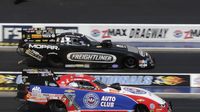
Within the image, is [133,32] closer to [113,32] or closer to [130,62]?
[113,32]

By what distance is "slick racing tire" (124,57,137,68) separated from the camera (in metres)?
22.0

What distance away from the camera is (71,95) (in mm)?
15375

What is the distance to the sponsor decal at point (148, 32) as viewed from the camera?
2702 centimetres

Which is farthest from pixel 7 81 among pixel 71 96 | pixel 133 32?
pixel 133 32

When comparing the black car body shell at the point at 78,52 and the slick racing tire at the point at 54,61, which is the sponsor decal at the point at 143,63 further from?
the slick racing tire at the point at 54,61

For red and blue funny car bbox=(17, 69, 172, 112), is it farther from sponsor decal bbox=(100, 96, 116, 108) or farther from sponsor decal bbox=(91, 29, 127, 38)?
sponsor decal bbox=(91, 29, 127, 38)

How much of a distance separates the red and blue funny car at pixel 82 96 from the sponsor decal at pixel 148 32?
37.7 ft

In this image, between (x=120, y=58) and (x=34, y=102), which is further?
(x=120, y=58)

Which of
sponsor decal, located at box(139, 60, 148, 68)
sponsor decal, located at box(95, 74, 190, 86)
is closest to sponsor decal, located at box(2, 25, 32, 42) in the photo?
sponsor decal, located at box(139, 60, 148, 68)

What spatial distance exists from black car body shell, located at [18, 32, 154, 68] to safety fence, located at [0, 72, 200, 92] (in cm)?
251
